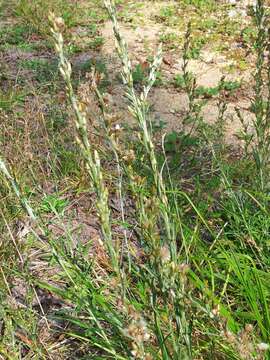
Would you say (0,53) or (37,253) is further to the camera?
(0,53)

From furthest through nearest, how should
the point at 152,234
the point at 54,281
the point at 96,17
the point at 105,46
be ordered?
the point at 96,17 → the point at 105,46 → the point at 54,281 → the point at 152,234

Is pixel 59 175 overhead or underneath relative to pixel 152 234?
underneath

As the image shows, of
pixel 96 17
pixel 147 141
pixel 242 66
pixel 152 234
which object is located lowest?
pixel 242 66

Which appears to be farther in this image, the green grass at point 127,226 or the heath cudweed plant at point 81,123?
the green grass at point 127,226

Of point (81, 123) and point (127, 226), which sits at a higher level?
point (81, 123)

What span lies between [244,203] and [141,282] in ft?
2.39

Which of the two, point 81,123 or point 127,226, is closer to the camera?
point 81,123

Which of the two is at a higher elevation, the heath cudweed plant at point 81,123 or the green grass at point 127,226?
the heath cudweed plant at point 81,123

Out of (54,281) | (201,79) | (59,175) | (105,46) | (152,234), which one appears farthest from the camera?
(105,46)

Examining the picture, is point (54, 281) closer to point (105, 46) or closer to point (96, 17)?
point (105, 46)

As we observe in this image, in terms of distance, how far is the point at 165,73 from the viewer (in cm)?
558

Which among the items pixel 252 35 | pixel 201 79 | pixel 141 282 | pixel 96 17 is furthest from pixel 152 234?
pixel 96 17

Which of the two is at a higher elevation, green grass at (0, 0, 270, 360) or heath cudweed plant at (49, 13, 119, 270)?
heath cudweed plant at (49, 13, 119, 270)

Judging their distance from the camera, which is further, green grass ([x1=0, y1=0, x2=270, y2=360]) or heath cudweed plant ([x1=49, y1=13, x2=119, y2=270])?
green grass ([x1=0, y1=0, x2=270, y2=360])
